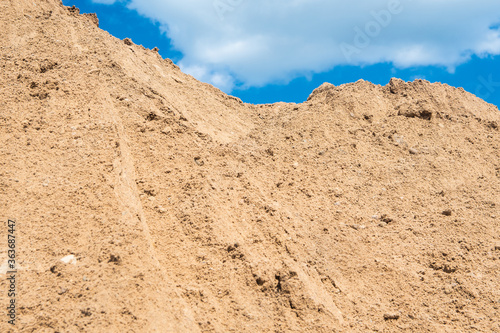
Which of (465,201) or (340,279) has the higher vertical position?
(465,201)

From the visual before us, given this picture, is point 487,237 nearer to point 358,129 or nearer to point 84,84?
point 358,129

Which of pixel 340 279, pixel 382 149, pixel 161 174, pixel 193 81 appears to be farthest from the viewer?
pixel 193 81

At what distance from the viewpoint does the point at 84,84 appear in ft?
23.7

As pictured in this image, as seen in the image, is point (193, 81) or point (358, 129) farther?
point (193, 81)

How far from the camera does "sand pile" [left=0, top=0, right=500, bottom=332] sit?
4734 mm

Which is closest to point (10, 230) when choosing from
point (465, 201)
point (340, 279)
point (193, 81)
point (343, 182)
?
point (340, 279)

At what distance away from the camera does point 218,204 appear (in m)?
6.22

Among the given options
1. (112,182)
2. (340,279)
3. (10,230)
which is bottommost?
(340,279)

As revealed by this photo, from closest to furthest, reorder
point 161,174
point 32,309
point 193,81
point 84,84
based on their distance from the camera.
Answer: point 32,309 < point 161,174 < point 84,84 < point 193,81

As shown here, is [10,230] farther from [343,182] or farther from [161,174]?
[343,182]

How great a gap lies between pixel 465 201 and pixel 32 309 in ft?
23.9

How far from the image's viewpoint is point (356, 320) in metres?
5.47

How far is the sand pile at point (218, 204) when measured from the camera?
4.73 m

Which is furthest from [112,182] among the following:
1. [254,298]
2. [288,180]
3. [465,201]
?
[465,201]
